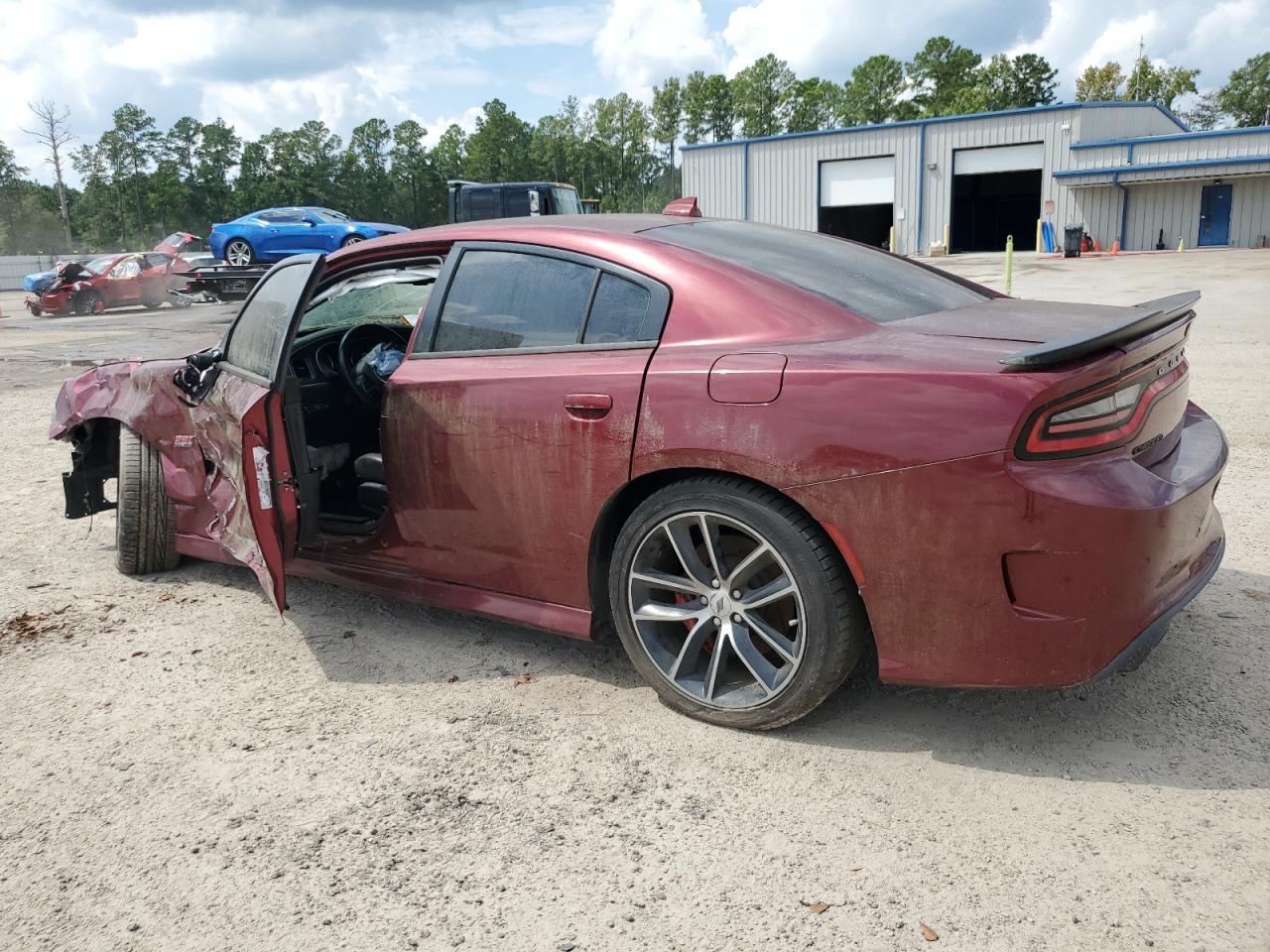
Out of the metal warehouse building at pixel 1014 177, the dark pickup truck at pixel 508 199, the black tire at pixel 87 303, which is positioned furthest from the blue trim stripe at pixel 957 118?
the black tire at pixel 87 303

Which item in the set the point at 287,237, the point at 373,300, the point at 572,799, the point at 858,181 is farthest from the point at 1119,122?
the point at 572,799

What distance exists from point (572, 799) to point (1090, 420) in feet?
5.52

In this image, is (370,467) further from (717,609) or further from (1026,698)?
(1026,698)

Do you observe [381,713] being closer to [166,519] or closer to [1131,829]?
[166,519]

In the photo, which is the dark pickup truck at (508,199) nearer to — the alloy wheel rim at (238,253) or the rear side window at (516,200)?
the rear side window at (516,200)

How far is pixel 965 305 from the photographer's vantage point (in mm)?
3459

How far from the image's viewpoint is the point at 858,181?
3969 cm

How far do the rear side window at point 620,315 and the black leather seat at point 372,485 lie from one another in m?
1.29

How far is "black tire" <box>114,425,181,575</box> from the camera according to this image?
174 inches

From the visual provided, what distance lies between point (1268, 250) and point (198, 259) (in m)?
31.4

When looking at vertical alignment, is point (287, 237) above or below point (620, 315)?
above

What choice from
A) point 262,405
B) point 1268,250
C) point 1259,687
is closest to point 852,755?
point 1259,687

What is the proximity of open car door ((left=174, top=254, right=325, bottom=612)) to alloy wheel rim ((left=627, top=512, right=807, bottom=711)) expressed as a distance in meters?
1.26

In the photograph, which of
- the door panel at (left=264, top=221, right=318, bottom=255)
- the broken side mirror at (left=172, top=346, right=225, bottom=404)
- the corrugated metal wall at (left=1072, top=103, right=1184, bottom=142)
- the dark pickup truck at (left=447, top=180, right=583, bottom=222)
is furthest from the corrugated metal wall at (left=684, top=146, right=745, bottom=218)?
the broken side mirror at (left=172, top=346, right=225, bottom=404)
